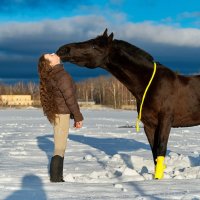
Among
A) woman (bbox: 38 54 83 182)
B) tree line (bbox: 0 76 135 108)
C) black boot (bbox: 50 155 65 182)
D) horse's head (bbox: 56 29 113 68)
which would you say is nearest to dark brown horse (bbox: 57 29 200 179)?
horse's head (bbox: 56 29 113 68)

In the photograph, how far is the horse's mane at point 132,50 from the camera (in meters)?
5.77

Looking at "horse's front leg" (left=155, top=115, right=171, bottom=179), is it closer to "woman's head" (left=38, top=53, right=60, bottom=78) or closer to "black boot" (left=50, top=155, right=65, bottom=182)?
"black boot" (left=50, top=155, right=65, bottom=182)

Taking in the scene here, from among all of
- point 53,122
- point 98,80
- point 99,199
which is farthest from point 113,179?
point 98,80

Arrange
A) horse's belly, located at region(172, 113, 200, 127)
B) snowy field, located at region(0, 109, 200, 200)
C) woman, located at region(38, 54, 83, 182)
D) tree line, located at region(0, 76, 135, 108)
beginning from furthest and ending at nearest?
tree line, located at region(0, 76, 135, 108), horse's belly, located at region(172, 113, 200, 127), woman, located at region(38, 54, 83, 182), snowy field, located at region(0, 109, 200, 200)

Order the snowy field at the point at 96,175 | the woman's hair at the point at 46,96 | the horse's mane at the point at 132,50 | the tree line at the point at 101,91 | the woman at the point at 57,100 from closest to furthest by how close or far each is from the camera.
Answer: the snowy field at the point at 96,175 < the woman at the point at 57,100 < the woman's hair at the point at 46,96 < the horse's mane at the point at 132,50 < the tree line at the point at 101,91

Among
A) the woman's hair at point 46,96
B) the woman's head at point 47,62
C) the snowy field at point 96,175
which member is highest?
the woman's head at point 47,62

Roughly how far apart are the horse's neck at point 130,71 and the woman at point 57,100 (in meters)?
0.68

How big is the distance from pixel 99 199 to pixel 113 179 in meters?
1.49

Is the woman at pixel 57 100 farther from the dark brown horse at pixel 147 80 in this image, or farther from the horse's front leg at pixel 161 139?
the horse's front leg at pixel 161 139

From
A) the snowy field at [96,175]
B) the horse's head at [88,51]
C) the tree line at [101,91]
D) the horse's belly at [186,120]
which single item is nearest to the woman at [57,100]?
the horse's head at [88,51]

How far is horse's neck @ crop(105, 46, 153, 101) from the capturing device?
579 centimetres

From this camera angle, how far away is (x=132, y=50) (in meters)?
5.82

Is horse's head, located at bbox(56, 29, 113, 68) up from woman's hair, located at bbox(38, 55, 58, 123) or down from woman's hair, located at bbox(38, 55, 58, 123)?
up

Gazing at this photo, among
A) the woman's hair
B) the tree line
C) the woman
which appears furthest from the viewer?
the tree line
